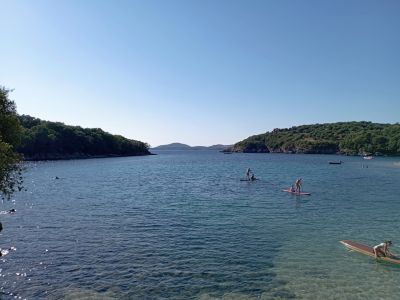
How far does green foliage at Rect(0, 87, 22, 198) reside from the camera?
910 inches

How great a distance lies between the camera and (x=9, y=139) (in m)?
26.4

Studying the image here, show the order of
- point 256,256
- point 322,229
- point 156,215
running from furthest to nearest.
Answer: point 156,215 < point 322,229 < point 256,256

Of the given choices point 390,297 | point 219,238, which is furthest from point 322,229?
point 390,297

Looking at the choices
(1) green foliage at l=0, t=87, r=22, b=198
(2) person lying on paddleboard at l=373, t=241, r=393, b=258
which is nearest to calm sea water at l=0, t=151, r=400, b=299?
(2) person lying on paddleboard at l=373, t=241, r=393, b=258

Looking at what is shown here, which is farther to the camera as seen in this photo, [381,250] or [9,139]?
[9,139]

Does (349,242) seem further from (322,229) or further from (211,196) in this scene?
(211,196)

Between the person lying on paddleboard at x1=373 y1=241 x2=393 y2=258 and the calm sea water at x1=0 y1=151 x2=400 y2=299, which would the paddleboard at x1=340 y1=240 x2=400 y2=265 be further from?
the calm sea water at x1=0 y1=151 x2=400 y2=299

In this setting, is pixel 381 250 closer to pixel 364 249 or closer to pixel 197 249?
pixel 364 249

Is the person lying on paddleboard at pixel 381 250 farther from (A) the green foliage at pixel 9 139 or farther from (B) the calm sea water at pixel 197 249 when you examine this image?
(A) the green foliage at pixel 9 139

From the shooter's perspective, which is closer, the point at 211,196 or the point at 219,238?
the point at 219,238

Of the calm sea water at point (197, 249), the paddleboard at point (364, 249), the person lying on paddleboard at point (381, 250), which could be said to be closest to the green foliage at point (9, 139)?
the calm sea water at point (197, 249)

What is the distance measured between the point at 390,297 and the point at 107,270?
15.8 meters

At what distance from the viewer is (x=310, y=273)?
21594 mm

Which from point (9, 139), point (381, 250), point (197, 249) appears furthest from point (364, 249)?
point (9, 139)
